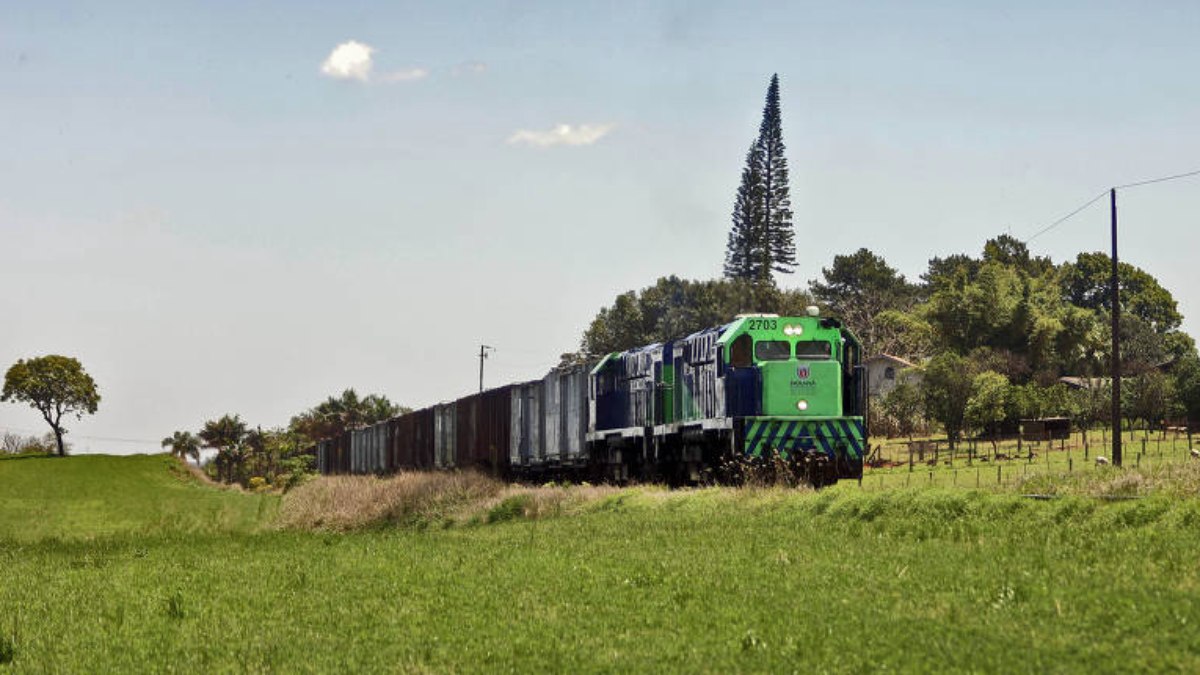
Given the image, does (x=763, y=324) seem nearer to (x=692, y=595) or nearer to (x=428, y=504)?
(x=428, y=504)

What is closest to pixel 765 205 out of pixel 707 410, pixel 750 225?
pixel 750 225

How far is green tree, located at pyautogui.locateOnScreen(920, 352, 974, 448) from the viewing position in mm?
78812

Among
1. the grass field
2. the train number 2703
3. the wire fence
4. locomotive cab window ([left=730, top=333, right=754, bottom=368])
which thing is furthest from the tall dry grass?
the wire fence

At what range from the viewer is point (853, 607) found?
13578mm

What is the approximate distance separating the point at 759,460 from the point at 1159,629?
21585 mm

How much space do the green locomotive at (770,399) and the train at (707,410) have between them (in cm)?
2

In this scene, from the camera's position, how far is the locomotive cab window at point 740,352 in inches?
1350

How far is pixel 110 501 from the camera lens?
58031 mm

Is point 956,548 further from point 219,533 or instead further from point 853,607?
point 219,533

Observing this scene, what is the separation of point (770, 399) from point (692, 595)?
61.2ft

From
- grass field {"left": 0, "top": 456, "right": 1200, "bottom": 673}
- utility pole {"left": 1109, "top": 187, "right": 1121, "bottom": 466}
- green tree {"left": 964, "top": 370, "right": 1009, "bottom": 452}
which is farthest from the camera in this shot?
green tree {"left": 964, "top": 370, "right": 1009, "bottom": 452}

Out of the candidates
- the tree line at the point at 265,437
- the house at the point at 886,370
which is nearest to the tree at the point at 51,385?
the tree line at the point at 265,437

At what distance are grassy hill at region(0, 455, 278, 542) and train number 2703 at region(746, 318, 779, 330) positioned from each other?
1390 centimetres

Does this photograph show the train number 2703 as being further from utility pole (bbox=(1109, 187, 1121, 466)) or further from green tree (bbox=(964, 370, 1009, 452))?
green tree (bbox=(964, 370, 1009, 452))
